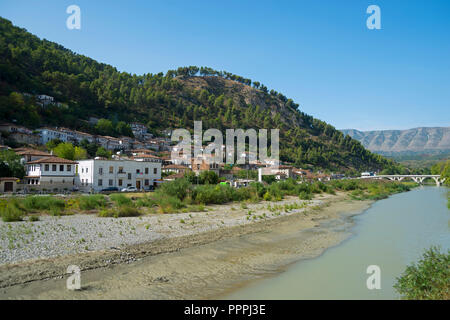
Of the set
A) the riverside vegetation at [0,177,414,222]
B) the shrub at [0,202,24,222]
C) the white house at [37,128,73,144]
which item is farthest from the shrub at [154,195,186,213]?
the white house at [37,128,73,144]

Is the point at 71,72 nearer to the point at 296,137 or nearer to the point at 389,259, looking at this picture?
the point at 296,137

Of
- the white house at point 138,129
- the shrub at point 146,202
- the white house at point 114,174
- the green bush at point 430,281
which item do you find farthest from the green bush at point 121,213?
the white house at point 138,129

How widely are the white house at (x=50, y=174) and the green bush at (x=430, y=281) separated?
3684 cm

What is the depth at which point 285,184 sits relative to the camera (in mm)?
51094

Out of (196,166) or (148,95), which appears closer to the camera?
(196,166)

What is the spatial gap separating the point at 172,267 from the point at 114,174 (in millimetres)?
33012

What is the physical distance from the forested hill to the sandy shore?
6140cm

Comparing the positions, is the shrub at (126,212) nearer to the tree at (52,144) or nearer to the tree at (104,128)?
the tree at (52,144)

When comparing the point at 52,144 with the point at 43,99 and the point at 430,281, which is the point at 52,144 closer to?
the point at 43,99

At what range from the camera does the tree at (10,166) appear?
34.6 m

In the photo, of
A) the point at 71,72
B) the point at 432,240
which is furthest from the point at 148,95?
the point at 432,240

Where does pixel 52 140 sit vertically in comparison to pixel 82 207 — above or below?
above

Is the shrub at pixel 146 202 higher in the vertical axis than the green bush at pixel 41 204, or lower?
lower
